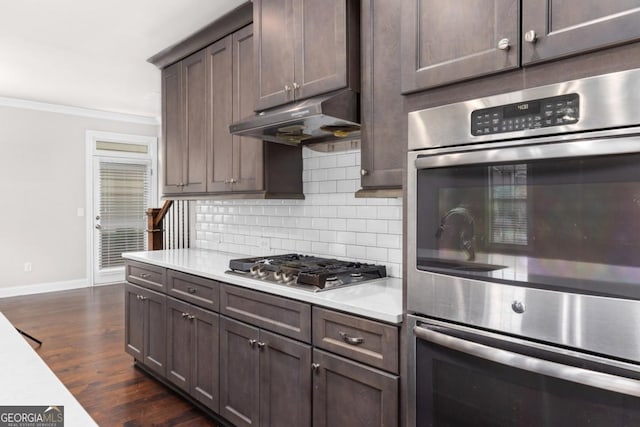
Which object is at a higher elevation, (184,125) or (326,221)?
(184,125)

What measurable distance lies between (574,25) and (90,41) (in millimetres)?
3747

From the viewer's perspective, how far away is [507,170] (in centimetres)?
123

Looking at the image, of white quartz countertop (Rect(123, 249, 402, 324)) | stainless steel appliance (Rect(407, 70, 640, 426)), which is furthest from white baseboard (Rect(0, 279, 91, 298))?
stainless steel appliance (Rect(407, 70, 640, 426))

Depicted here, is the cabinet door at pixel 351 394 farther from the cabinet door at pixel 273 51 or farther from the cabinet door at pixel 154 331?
the cabinet door at pixel 154 331

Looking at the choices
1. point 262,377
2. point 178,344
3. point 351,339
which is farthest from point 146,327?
point 351,339

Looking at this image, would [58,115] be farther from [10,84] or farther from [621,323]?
[621,323]

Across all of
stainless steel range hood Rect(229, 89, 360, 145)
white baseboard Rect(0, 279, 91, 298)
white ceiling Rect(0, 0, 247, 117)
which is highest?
white ceiling Rect(0, 0, 247, 117)

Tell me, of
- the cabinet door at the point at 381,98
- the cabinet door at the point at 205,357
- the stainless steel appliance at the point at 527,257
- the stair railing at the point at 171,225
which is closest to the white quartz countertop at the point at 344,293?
the stainless steel appliance at the point at 527,257

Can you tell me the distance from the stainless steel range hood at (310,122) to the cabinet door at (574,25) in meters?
0.91

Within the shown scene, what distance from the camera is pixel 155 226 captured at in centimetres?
416

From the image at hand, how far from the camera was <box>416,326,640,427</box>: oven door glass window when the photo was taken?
1.07m

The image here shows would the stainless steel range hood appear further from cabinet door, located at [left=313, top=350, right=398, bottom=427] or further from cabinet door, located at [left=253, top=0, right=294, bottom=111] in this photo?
cabinet door, located at [left=313, top=350, right=398, bottom=427]

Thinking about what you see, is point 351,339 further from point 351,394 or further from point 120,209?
point 120,209

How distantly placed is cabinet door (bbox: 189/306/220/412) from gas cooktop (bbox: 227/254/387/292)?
0.36 metres
